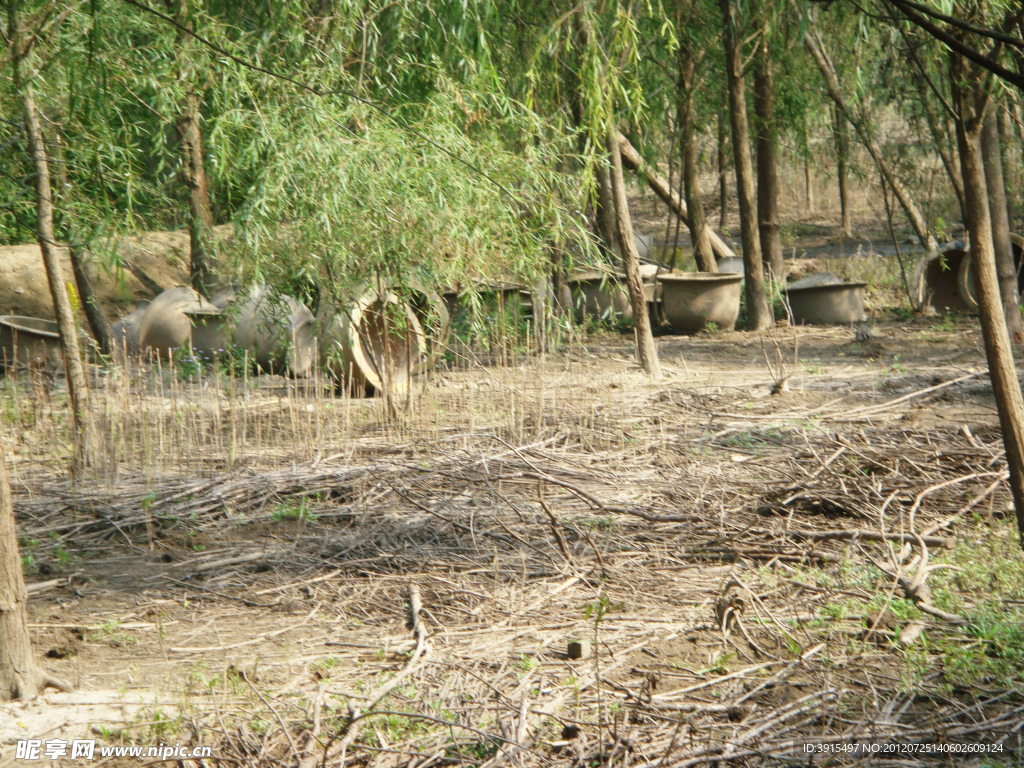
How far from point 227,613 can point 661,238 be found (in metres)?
18.5

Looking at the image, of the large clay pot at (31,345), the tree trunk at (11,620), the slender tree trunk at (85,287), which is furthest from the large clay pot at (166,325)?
the tree trunk at (11,620)

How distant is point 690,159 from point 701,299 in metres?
1.88

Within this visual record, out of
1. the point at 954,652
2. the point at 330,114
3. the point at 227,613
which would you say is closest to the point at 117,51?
the point at 330,114

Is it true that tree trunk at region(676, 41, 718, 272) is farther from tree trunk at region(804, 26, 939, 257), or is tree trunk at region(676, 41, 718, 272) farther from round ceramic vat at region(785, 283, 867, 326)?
round ceramic vat at region(785, 283, 867, 326)

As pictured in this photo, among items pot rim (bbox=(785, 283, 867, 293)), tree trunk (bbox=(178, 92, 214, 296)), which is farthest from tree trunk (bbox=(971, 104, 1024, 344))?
tree trunk (bbox=(178, 92, 214, 296))

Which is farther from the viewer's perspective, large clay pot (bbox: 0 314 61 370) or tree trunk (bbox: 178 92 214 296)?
large clay pot (bbox: 0 314 61 370)

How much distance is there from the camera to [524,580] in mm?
3561

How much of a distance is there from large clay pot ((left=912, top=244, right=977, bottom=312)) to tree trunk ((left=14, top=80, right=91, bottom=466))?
30.1 feet

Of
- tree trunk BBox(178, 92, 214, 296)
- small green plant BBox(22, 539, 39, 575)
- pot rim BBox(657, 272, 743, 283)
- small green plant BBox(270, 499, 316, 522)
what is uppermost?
tree trunk BBox(178, 92, 214, 296)

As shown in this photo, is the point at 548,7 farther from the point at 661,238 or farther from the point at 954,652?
the point at 661,238

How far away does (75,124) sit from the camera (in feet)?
18.0

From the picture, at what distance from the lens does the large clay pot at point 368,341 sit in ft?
20.8

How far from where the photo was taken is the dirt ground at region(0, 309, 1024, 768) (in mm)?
2482

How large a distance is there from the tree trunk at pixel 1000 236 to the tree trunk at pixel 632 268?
3.62 m
